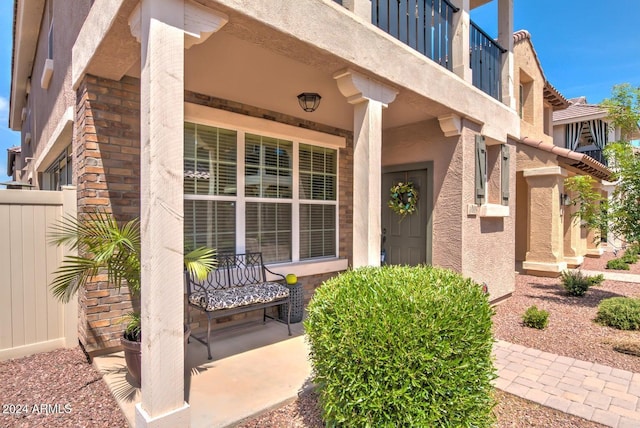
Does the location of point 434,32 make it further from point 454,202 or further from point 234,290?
point 234,290

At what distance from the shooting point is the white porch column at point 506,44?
6369mm

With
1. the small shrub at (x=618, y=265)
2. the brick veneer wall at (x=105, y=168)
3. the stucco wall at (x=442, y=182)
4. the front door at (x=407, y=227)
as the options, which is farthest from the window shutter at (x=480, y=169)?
the small shrub at (x=618, y=265)

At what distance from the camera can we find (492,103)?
5797 mm

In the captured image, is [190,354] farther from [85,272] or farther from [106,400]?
[85,272]

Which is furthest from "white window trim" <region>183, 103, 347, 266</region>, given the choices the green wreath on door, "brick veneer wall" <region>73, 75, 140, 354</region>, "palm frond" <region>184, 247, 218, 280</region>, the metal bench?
"palm frond" <region>184, 247, 218, 280</region>

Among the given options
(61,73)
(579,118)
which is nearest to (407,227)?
(61,73)

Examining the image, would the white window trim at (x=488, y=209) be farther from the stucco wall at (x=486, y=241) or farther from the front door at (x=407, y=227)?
the front door at (x=407, y=227)

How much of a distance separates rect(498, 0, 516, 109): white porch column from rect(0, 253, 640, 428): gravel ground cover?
4.03 m

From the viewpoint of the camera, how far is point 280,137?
534 cm

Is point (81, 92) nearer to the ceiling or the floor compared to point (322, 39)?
nearer to the floor

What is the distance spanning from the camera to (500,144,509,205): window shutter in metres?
6.19

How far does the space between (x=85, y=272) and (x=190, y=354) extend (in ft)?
4.84

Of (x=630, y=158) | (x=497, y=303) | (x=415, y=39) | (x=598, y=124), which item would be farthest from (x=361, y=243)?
(x=598, y=124)

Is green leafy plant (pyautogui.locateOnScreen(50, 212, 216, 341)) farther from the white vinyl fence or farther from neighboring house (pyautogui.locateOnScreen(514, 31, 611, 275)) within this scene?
neighboring house (pyautogui.locateOnScreen(514, 31, 611, 275))
